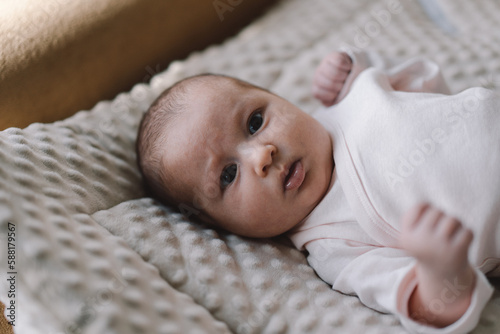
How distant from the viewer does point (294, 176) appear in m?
0.84

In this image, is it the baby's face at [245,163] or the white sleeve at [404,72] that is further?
the white sleeve at [404,72]

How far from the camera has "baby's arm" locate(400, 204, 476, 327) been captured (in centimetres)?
58

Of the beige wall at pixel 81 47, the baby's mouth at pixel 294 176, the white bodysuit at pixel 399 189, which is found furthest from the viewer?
the beige wall at pixel 81 47

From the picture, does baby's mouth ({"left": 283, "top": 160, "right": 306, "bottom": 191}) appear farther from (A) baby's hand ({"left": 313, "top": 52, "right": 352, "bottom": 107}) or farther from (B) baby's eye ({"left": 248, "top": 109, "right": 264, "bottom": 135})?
(A) baby's hand ({"left": 313, "top": 52, "right": 352, "bottom": 107})

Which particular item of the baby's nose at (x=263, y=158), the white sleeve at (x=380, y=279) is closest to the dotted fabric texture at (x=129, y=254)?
the white sleeve at (x=380, y=279)

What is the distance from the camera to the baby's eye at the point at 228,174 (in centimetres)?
87

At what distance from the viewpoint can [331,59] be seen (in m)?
1.10

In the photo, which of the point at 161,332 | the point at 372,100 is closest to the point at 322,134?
the point at 372,100

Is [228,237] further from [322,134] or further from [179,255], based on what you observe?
[322,134]

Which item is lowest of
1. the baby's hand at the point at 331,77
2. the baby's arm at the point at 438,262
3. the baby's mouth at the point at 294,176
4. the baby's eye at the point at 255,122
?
the baby's arm at the point at 438,262

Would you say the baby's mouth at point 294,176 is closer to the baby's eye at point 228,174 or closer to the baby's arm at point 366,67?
the baby's eye at point 228,174

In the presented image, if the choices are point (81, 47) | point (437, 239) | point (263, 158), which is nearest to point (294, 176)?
point (263, 158)

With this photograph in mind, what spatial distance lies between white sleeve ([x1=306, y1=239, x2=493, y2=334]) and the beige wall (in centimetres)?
65

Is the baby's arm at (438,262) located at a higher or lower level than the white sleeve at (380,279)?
higher
